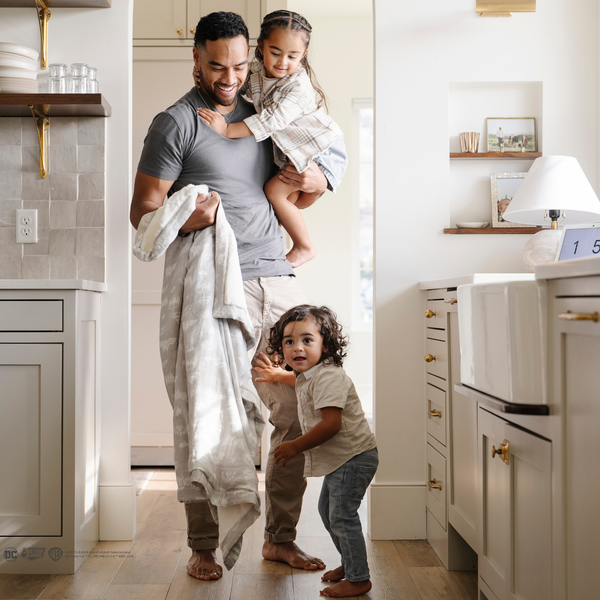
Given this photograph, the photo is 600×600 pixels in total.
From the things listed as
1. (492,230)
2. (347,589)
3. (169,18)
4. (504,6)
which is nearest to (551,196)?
(492,230)

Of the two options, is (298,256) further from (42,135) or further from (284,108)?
(42,135)

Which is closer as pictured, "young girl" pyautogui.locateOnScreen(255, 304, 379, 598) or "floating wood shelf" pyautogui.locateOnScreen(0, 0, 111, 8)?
"young girl" pyautogui.locateOnScreen(255, 304, 379, 598)

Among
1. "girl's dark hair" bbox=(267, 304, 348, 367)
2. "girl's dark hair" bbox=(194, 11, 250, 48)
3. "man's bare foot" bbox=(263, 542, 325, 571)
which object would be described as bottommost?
"man's bare foot" bbox=(263, 542, 325, 571)

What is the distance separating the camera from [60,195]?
2131 millimetres

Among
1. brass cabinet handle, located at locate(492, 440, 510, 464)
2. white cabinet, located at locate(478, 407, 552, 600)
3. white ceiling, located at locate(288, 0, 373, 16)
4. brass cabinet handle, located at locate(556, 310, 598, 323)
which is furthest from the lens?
white ceiling, located at locate(288, 0, 373, 16)

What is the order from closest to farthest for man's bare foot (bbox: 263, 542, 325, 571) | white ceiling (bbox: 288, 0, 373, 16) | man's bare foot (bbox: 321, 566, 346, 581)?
1. man's bare foot (bbox: 321, 566, 346, 581)
2. man's bare foot (bbox: 263, 542, 325, 571)
3. white ceiling (bbox: 288, 0, 373, 16)

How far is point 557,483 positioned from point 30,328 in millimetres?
1477

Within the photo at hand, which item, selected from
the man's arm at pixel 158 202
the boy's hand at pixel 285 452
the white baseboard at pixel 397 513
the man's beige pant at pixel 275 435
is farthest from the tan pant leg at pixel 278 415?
the white baseboard at pixel 397 513

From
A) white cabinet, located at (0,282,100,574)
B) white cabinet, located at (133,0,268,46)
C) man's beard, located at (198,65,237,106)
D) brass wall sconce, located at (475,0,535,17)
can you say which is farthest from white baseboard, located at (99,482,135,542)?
white cabinet, located at (133,0,268,46)

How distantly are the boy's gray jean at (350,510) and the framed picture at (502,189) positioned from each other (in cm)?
107

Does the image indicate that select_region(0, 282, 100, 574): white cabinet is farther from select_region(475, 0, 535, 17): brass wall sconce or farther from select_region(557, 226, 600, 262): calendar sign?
select_region(475, 0, 535, 17): brass wall sconce

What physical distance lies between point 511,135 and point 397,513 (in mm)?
1413

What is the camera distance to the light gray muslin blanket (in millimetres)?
1632

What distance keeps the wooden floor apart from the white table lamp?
3.23 ft
